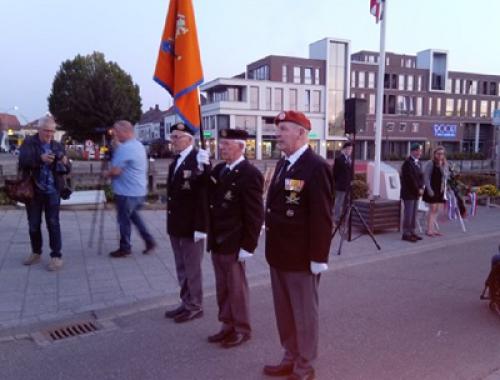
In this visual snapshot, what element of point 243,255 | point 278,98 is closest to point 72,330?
point 243,255

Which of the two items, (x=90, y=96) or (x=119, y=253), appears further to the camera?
(x=90, y=96)

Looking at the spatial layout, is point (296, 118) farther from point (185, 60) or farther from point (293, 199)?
point (185, 60)

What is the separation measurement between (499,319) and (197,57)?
4.66 meters

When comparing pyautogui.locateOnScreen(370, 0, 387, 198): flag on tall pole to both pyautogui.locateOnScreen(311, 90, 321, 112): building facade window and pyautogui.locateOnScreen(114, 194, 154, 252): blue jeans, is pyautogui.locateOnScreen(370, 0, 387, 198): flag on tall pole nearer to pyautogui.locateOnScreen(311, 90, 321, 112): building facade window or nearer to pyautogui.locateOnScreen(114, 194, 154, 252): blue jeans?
pyautogui.locateOnScreen(114, 194, 154, 252): blue jeans

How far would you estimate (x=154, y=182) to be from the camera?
15.1 metres

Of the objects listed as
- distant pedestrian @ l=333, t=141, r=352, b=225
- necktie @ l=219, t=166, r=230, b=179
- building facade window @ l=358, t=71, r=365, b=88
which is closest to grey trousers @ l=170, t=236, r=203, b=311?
necktie @ l=219, t=166, r=230, b=179

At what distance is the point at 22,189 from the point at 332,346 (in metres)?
4.59

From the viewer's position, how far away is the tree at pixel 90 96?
45.0 metres

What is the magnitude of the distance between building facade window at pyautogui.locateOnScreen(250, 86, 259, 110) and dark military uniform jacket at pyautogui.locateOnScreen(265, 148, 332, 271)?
188 ft

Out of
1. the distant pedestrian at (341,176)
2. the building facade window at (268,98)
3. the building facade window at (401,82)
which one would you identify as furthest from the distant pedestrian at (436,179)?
the building facade window at (401,82)

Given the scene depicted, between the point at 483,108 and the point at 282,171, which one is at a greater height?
the point at 483,108

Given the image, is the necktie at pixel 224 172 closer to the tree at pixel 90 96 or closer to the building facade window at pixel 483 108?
the tree at pixel 90 96

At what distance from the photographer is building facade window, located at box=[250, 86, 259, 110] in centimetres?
5966

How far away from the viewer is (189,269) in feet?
15.4
